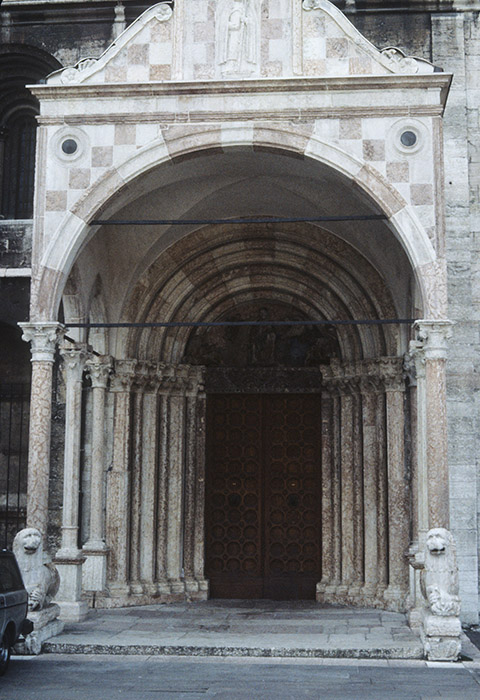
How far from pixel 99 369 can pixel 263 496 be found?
3.25 metres

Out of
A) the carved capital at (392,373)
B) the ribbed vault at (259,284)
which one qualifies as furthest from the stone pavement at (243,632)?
the ribbed vault at (259,284)

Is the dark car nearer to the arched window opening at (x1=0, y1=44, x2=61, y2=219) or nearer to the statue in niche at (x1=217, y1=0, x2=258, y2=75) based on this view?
the statue in niche at (x1=217, y1=0, x2=258, y2=75)

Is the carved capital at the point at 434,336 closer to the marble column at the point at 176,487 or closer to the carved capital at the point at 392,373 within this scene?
the carved capital at the point at 392,373

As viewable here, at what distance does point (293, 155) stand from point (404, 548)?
5403mm

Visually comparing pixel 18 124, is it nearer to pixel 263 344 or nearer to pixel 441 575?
pixel 263 344

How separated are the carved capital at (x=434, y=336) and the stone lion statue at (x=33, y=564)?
186 inches

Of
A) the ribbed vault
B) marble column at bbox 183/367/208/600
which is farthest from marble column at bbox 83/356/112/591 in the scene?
marble column at bbox 183/367/208/600

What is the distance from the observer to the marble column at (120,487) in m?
12.8

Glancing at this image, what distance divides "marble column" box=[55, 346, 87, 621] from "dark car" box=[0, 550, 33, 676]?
2156mm

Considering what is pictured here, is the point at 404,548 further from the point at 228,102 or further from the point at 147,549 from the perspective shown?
the point at 228,102

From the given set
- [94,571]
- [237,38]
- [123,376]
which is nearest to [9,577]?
[94,571]

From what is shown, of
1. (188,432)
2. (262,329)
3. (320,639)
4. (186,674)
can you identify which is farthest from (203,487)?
(186,674)

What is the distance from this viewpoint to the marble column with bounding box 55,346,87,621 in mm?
11391

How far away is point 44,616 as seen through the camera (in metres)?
9.97
